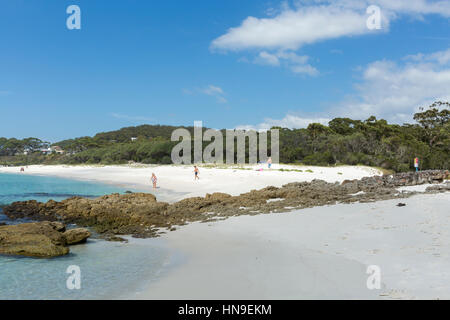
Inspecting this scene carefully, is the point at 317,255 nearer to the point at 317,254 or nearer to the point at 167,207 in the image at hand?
the point at 317,254

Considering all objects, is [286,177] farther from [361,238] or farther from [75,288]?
[75,288]

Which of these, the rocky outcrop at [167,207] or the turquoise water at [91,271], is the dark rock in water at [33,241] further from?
the rocky outcrop at [167,207]

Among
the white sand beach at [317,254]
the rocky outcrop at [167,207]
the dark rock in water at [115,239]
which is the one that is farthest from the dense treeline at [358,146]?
the dark rock in water at [115,239]

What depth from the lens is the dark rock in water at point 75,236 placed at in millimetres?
9664

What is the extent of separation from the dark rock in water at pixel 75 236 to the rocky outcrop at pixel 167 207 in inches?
41.3

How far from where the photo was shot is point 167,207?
15.2 meters

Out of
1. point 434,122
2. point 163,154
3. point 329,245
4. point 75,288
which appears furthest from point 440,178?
point 163,154

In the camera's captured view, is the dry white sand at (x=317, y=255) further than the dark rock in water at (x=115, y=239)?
No

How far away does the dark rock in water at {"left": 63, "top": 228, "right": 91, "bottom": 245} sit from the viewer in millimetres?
9664

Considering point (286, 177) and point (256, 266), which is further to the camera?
point (286, 177)

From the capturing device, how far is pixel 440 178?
19.3 m

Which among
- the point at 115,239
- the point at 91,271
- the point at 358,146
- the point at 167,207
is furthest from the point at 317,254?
the point at 358,146

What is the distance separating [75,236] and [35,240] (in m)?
1.14
